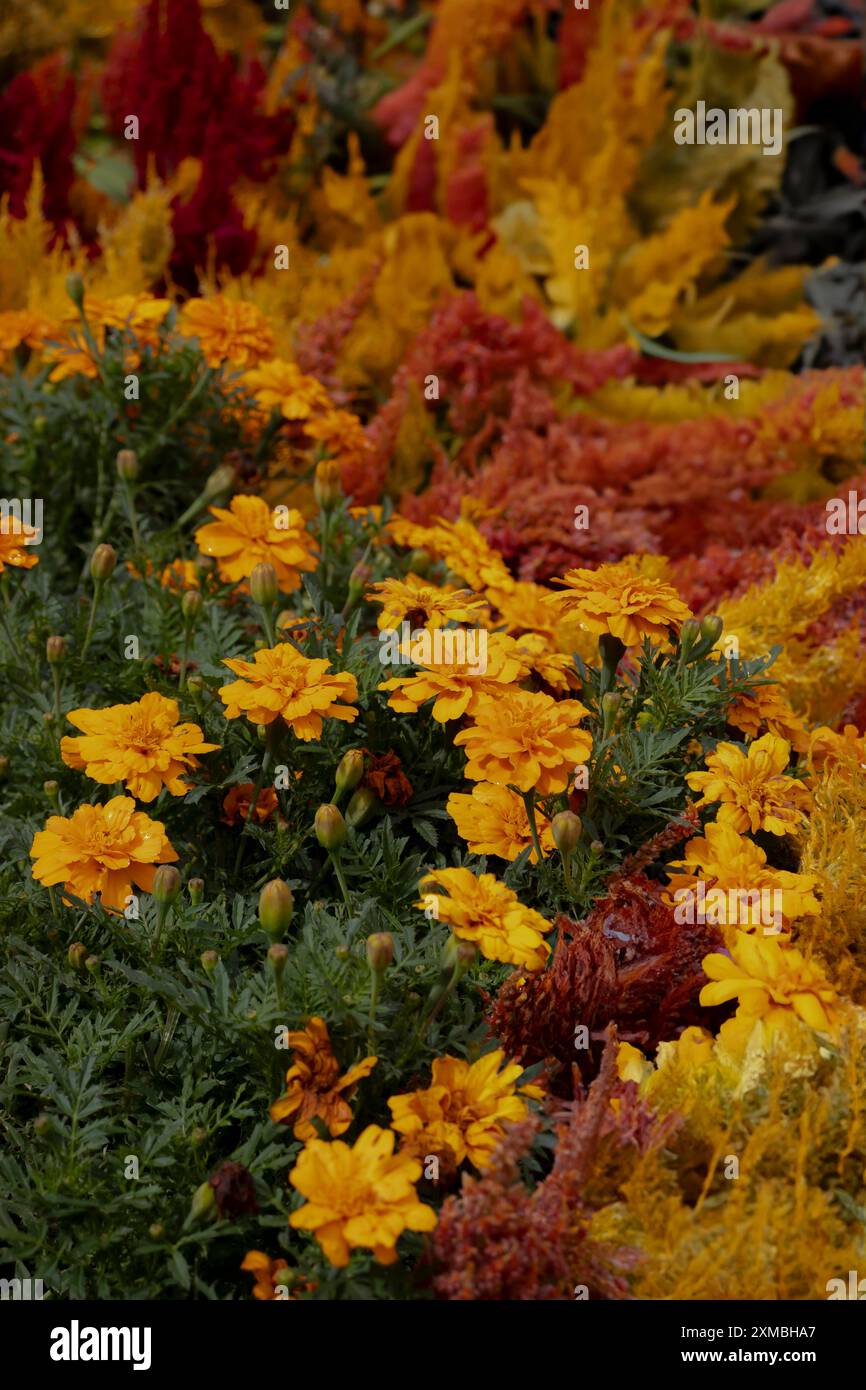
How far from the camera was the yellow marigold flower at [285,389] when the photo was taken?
148cm

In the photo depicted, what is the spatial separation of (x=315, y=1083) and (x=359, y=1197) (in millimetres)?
98

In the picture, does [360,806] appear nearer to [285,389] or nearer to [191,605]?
[191,605]

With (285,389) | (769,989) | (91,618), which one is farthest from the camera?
(285,389)

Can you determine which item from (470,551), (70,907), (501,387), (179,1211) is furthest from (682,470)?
(179,1211)

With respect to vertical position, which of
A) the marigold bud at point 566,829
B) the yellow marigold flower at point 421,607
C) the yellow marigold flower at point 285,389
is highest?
the yellow marigold flower at point 285,389

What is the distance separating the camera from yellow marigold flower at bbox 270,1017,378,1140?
0.85 m

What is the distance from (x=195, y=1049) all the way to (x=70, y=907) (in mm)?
185

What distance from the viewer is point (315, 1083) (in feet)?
2.86

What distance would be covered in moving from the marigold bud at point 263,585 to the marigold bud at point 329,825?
0.26m

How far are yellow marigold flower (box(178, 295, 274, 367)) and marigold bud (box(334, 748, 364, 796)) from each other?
70cm

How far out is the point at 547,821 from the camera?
1082 mm

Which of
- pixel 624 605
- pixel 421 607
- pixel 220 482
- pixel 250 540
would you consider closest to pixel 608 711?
pixel 624 605

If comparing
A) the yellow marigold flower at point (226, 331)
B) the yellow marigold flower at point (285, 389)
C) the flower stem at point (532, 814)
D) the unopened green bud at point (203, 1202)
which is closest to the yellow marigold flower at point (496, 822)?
the flower stem at point (532, 814)

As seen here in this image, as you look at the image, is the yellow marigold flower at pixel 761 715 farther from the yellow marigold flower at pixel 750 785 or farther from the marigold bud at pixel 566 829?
the marigold bud at pixel 566 829
